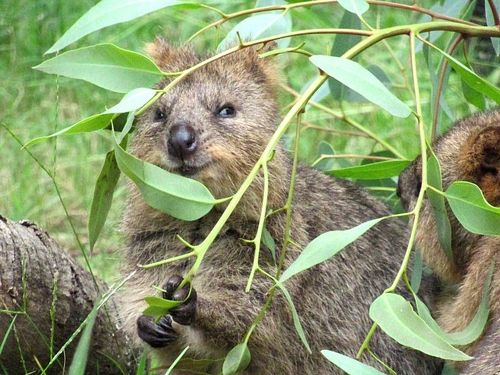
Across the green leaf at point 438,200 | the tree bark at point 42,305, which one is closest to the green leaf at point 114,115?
the tree bark at point 42,305

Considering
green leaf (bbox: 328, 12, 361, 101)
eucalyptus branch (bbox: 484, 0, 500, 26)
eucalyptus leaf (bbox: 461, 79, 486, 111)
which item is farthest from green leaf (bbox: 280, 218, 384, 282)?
eucalyptus leaf (bbox: 461, 79, 486, 111)

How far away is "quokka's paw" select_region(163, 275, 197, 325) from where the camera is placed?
15.9 ft

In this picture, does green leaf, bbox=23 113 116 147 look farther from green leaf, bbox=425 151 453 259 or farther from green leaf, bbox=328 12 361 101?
green leaf, bbox=328 12 361 101

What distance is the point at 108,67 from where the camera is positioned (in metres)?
4.75

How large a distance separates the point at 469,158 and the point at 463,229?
0.34m

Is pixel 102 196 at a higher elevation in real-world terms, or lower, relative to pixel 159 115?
lower

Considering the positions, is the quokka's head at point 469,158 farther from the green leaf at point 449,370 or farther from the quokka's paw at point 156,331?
the quokka's paw at point 156,331

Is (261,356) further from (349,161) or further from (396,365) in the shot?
(349,161)

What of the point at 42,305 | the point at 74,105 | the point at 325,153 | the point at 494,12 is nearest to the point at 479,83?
the point at 494,12

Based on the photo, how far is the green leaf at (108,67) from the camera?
465 cm

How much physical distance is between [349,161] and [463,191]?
3038 mm

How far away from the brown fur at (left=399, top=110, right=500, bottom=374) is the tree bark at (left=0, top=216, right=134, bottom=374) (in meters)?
1.58

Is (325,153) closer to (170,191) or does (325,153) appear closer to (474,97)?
(474,97)

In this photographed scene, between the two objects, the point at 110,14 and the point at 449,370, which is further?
the point at 449,370
